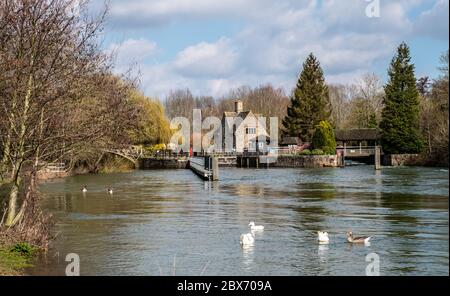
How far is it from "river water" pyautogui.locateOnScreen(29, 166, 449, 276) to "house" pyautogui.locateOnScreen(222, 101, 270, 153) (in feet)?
214

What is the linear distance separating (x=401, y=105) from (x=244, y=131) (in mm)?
34905

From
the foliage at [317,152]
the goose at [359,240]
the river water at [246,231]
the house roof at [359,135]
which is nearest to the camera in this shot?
the river water at [246,231]

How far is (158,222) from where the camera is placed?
20.9 metres

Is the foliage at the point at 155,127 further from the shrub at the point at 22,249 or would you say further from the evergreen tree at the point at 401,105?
the shrub at the point at 22,249

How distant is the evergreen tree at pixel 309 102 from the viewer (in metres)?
83.8

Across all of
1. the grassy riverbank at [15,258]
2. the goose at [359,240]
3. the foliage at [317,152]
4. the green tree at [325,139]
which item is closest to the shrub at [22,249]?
the grassy riverbank at [15,258]

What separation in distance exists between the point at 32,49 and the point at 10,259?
4.92 m

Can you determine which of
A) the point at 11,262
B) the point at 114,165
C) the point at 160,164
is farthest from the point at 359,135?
the point at 11,262

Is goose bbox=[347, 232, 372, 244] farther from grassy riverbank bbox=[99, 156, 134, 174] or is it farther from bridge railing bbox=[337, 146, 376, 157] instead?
bridge railing bbox=[337, 146, 376, 157]

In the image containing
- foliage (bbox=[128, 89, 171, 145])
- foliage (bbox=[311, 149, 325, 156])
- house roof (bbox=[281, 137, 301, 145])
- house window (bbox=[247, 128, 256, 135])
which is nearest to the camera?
foliage (bbox=[128, 89, 171, 145])

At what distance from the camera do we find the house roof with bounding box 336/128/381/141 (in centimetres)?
8012

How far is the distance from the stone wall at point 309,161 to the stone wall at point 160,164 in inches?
499

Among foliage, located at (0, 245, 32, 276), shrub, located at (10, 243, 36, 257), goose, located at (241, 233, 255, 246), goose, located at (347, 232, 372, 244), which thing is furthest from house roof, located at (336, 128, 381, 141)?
foliage, located at (0, 245, 32, 276)
